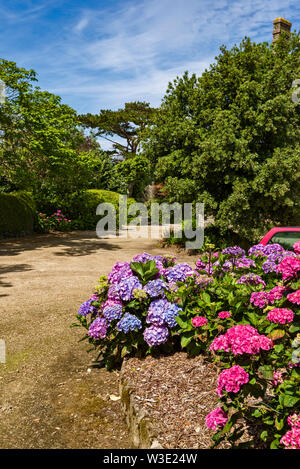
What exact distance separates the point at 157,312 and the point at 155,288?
26 cm

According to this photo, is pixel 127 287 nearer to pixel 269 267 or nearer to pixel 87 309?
pixel 87 309

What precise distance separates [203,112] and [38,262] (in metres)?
7.33

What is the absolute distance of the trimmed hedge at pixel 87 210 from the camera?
18.6 m

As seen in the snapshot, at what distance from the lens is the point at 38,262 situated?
1028cm

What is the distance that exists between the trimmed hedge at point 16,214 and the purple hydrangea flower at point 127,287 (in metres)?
12.2

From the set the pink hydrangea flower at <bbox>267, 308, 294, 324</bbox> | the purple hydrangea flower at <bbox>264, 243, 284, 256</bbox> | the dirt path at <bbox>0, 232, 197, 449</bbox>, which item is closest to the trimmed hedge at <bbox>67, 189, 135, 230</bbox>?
the dirt path at <bbox>0, 232, 197, 449</bbox>

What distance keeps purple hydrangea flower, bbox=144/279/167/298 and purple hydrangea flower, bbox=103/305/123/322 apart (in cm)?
33

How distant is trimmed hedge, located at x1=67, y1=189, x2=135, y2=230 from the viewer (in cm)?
1858

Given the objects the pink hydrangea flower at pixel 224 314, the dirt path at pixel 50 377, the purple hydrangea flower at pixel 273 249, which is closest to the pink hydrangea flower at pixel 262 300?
the pink hydrangea flower at pixel 224 314

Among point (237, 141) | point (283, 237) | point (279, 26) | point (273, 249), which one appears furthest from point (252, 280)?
point (279, 26)

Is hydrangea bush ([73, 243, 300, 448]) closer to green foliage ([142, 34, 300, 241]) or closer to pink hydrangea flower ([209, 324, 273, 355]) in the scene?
pink hydrangea flower ([209, 324, 273, 355])
